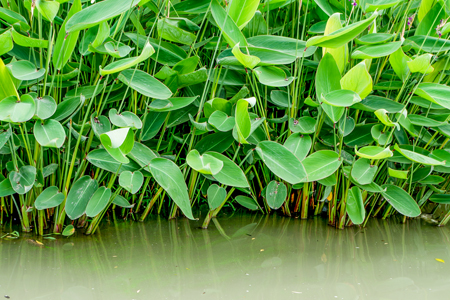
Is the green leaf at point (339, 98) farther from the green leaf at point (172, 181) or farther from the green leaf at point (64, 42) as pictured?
the green leaf at point (64, 42)

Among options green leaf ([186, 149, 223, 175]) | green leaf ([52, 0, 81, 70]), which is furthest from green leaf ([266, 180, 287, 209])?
green leaf ([52, 0, 81, 70])

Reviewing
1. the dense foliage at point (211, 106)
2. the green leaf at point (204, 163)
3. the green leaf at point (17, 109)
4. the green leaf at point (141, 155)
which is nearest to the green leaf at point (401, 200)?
the dense foliage at point (211, 106)

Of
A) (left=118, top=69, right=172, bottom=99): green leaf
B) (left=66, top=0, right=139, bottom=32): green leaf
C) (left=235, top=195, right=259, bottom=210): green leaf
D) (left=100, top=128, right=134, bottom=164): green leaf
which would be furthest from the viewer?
(left=235, top=195, right=259, bottom=210): green leaf

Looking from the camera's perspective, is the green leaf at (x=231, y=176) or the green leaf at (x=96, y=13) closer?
the green leaf at (x=96, y=13)

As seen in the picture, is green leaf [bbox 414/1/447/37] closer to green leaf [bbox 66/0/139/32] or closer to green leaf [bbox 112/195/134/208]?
green leaf [bbox 66/0/139/32]

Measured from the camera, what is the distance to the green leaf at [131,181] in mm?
689

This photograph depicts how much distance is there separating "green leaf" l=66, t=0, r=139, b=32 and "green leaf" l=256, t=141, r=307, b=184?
0.41 metres

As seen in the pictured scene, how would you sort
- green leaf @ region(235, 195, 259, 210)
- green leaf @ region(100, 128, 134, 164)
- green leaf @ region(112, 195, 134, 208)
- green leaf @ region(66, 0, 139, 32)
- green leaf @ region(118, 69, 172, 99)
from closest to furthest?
green leaf @ region(100, 128, 134, 164) → green leaf @ region(66, 0, 139, 32) → green leaf @ region(118, 69, 172, 99) → green leaf @ region(112, 195, 134, 208) → green leaf @ region(235, 195, 259, 210)

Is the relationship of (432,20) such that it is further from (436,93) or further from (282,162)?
(282,162)

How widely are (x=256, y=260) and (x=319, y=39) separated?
472 mm

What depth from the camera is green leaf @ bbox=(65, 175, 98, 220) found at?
74 cm

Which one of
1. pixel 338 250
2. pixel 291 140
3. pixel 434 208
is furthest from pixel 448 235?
pixel 291 140

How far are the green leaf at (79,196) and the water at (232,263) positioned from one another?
8cm

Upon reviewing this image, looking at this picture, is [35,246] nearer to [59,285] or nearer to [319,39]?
[59,285]
